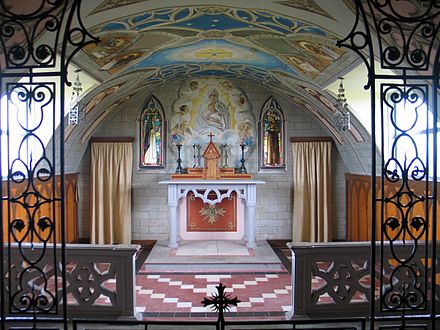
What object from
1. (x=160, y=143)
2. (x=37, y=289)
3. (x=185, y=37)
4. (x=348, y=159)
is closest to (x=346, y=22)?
(x=185, y=37)

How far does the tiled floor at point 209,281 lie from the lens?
6738 mm

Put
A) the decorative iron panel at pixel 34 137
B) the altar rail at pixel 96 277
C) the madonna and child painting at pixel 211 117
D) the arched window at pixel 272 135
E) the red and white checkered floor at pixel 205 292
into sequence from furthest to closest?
1. the arched window at pixel 272 135
2. the madonna and child painting at pixel 211 117
3. the red and white checkered floor at pixel 205 292
4. the altar rail at pixel 96 277
5. the decorative iron panel at pixel 34 137

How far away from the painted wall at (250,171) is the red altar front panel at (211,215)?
2.51 ft

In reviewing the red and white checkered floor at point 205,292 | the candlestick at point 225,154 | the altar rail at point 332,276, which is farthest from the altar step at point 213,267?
the altar rail at point 332,276

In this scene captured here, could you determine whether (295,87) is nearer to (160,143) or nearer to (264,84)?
(264,84)

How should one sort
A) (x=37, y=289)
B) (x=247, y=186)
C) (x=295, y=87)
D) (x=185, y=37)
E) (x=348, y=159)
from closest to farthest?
(x=37, y=289) → (x=185, y=37) → (x=295, y=87) → (x=247, y=186) → (x=348, y=159)

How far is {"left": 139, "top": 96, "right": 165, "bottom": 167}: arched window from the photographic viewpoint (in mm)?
12164

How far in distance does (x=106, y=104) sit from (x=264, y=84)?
373 cm

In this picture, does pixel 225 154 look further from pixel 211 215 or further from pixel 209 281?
pixel 209 281

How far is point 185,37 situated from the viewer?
24.1ft

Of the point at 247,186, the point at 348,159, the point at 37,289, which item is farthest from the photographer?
the point at 348,159

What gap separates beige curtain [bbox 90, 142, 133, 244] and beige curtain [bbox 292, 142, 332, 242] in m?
4.23

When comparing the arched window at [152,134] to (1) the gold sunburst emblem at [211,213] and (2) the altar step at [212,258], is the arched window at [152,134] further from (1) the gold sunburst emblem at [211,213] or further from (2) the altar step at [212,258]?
(2) the altar step at [212,258]

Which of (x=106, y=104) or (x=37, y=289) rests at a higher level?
(x=106, y=104)
